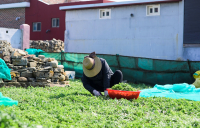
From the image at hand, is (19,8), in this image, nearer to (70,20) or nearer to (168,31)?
(70,20)

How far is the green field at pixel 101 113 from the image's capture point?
4574 millimetres

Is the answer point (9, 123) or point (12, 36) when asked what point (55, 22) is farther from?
point (9, 123)

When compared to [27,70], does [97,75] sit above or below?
above

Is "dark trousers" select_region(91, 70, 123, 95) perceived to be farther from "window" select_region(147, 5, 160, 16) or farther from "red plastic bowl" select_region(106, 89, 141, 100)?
"window" select_region(147, 5, 160, 16)

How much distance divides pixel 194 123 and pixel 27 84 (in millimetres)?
7177

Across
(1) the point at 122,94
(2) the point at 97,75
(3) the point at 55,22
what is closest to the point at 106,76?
(2) the point at 97,75

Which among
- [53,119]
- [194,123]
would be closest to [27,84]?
[53,119]

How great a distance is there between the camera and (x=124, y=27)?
1883 cm

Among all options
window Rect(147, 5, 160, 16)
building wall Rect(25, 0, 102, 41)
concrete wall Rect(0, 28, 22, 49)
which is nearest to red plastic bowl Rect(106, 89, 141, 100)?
concrete wall Rect(0, 28, 22, 49)

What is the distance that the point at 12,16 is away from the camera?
29609mm

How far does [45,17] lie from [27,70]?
18.8 m

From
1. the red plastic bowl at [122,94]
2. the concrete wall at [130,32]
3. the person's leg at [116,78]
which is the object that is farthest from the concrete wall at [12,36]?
the red plastic bowl at [122,94]

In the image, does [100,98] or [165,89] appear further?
[165,89]

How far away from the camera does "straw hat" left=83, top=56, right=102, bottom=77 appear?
6949 millimetres
